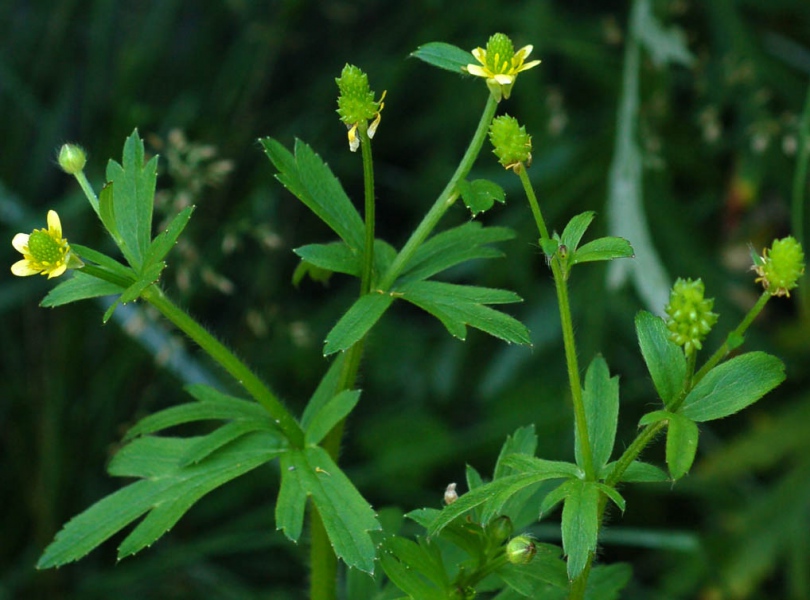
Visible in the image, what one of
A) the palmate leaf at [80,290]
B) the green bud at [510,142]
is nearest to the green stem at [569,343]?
the green bud at [510,142]

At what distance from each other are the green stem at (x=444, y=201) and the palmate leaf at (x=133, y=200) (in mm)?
281

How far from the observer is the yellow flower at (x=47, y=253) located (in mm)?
996

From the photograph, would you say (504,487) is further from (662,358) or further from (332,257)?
(332,257)

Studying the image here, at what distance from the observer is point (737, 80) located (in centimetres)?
249

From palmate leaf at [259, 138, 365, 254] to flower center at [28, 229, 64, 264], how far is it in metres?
0.27

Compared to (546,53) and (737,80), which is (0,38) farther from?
(737,80)

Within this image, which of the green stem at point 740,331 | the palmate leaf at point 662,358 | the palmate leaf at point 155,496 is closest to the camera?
the green stem at point 740,331

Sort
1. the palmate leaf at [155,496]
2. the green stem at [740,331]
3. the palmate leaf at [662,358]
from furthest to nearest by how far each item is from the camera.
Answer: the palmate leaf at [155,496], the palmate leaf at [662,358], the green stem at [740,331]

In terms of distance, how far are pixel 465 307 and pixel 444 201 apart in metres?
0.12

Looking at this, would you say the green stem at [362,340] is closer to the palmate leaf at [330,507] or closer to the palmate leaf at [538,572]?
the palmate leaf at [330,507]

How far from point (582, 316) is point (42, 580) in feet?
5.09

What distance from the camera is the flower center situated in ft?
3.26

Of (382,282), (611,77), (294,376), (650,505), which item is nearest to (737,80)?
(611,77)

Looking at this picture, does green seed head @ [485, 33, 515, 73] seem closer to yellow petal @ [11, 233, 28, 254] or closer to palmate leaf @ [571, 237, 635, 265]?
palmate leaf @ [571, 237, 635, 265]
